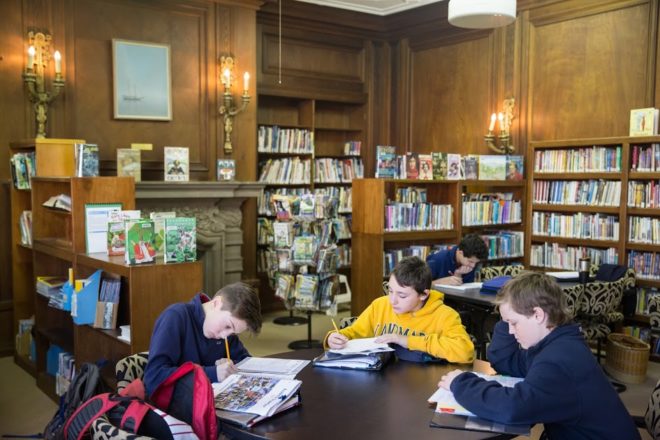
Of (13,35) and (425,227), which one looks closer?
(13,35)

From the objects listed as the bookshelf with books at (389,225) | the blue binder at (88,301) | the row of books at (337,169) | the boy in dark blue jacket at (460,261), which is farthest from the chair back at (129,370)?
the row of books at (337,169)

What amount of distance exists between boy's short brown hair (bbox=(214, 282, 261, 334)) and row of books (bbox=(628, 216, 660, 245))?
432cm

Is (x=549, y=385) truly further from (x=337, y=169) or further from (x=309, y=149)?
(x=337, y=169)

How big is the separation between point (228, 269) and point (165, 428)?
474cm

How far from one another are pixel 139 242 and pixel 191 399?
1605 millimetres

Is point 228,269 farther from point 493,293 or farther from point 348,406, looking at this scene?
point 348,406

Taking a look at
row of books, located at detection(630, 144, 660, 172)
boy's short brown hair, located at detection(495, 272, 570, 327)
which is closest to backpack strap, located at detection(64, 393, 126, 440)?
boy's short brown hair, located at detection(495, 272, 570, 327)

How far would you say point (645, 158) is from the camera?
5430 mm

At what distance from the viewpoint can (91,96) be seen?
18.8 ft

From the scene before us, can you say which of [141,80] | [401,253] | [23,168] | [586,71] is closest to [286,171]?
[141,80]

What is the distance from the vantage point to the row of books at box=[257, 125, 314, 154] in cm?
717

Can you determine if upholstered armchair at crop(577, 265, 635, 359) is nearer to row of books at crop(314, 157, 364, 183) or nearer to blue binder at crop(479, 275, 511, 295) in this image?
blue binder at crop(479, 275, 511, 295)

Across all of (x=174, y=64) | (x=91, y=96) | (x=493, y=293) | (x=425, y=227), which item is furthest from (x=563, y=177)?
(x=91, y=96)

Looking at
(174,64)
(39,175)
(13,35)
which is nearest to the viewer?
(39,175)
